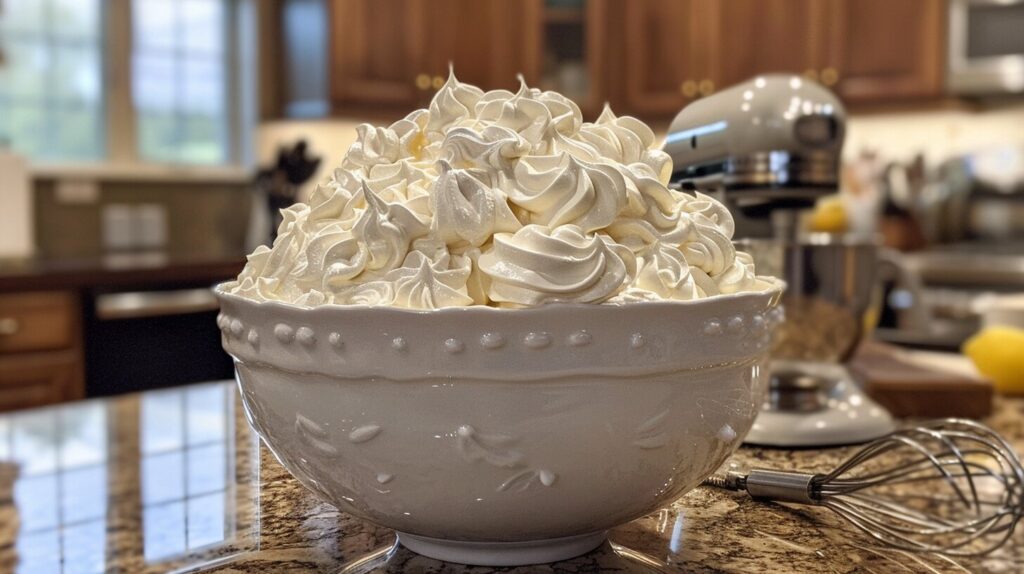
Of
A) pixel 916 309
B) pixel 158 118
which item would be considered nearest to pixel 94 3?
pixel 158 118

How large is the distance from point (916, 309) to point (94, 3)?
9.11 feet

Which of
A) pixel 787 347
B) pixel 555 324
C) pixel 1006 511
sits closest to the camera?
pixel 555 324

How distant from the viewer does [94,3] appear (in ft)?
10.3

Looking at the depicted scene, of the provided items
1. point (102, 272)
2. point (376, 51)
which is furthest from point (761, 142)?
point (376, 51)

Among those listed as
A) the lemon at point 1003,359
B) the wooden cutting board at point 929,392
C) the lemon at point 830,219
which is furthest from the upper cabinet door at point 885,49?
the wooden cutting board at point 929,392

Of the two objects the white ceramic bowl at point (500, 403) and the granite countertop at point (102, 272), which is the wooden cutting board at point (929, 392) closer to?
the white ceramic bowl at point (500, 403)

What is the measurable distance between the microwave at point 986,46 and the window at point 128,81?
2.40 metres

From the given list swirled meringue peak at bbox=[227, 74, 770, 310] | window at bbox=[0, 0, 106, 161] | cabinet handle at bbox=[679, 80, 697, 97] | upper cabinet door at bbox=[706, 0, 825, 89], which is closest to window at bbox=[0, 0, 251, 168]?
window at bbox=[0, 0, 106, 161]

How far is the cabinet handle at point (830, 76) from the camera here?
10.4 feet

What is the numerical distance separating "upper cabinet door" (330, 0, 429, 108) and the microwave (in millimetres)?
1743

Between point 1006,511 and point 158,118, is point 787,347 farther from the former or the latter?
point 158,118

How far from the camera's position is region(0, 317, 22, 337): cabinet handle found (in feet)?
6.79

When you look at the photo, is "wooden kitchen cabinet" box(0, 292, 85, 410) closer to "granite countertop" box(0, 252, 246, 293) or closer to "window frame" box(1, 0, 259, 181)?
"granite countertop" box(0, 252, 246, 293)

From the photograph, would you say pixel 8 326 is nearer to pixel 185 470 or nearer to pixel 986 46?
pixel 185 470
